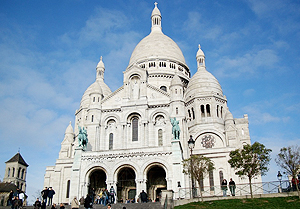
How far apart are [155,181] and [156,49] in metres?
31.5

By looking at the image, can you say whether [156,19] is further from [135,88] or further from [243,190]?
[243,190]

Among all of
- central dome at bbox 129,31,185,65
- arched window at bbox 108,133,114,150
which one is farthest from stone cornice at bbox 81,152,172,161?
central dome at bbox 129,31,185,65

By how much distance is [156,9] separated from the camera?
256ft

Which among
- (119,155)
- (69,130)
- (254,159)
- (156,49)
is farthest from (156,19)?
(254,159)

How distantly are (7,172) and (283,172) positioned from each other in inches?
2395

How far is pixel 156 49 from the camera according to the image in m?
65.4

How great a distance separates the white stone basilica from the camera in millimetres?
38250

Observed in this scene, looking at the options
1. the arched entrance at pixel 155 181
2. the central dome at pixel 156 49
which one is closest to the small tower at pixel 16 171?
the central dome at pixel 156 49

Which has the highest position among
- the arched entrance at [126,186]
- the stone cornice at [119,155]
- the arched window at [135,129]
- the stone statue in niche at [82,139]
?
the arched window at [135,129]

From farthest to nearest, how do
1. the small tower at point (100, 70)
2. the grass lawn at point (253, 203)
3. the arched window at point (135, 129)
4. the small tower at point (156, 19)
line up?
the small tower at point (156, 19)
the small tower at point (100, 70)
the arched window at point (135, 129)
the grass lawn at point (253, 203)

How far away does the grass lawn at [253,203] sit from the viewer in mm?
24969

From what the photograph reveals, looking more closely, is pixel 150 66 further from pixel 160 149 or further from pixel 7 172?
pixel 7 172

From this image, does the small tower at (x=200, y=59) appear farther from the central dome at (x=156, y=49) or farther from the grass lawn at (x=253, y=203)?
the grass lawn at (x=253, y=203)

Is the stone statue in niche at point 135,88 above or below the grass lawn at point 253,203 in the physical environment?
above
